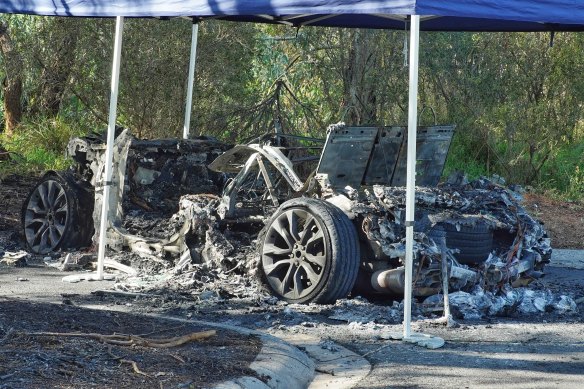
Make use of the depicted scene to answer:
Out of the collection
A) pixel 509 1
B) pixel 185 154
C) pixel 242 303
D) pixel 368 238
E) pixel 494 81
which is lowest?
pixel 242 303

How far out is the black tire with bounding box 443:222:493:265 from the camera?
941 centimetres

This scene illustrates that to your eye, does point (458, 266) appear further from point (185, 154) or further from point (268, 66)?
point (268, 66)

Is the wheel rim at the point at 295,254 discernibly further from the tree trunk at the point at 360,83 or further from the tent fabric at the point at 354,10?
the tree trunk at the point at 360,83

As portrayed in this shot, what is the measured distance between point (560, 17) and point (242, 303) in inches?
139

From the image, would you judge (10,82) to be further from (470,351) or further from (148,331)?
(470,351)

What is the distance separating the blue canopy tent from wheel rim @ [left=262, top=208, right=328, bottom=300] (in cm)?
121

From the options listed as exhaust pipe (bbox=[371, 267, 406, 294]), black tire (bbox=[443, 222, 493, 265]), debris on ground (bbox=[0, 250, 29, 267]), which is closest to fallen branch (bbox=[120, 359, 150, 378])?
exhaust pipe (bbox=[371, 267, 406, 294])

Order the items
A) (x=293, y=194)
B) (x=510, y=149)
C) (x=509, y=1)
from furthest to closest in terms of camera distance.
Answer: (x=510, y=149)
(x=293, y=194)
(x=509, y=1)

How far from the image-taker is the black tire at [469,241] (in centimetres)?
941

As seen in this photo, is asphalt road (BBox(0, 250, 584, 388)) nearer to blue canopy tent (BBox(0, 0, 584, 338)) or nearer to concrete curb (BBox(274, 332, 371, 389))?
concrete curb (BBox(274, 332, 371, 389))

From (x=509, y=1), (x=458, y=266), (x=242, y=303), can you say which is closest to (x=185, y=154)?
(x=242, y=303)

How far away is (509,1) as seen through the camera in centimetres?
796

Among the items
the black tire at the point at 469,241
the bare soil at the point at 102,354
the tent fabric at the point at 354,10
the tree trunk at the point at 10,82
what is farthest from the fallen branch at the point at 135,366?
the tree trunk at the point at 10,82

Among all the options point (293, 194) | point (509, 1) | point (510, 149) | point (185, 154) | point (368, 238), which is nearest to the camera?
point (509, 1)
